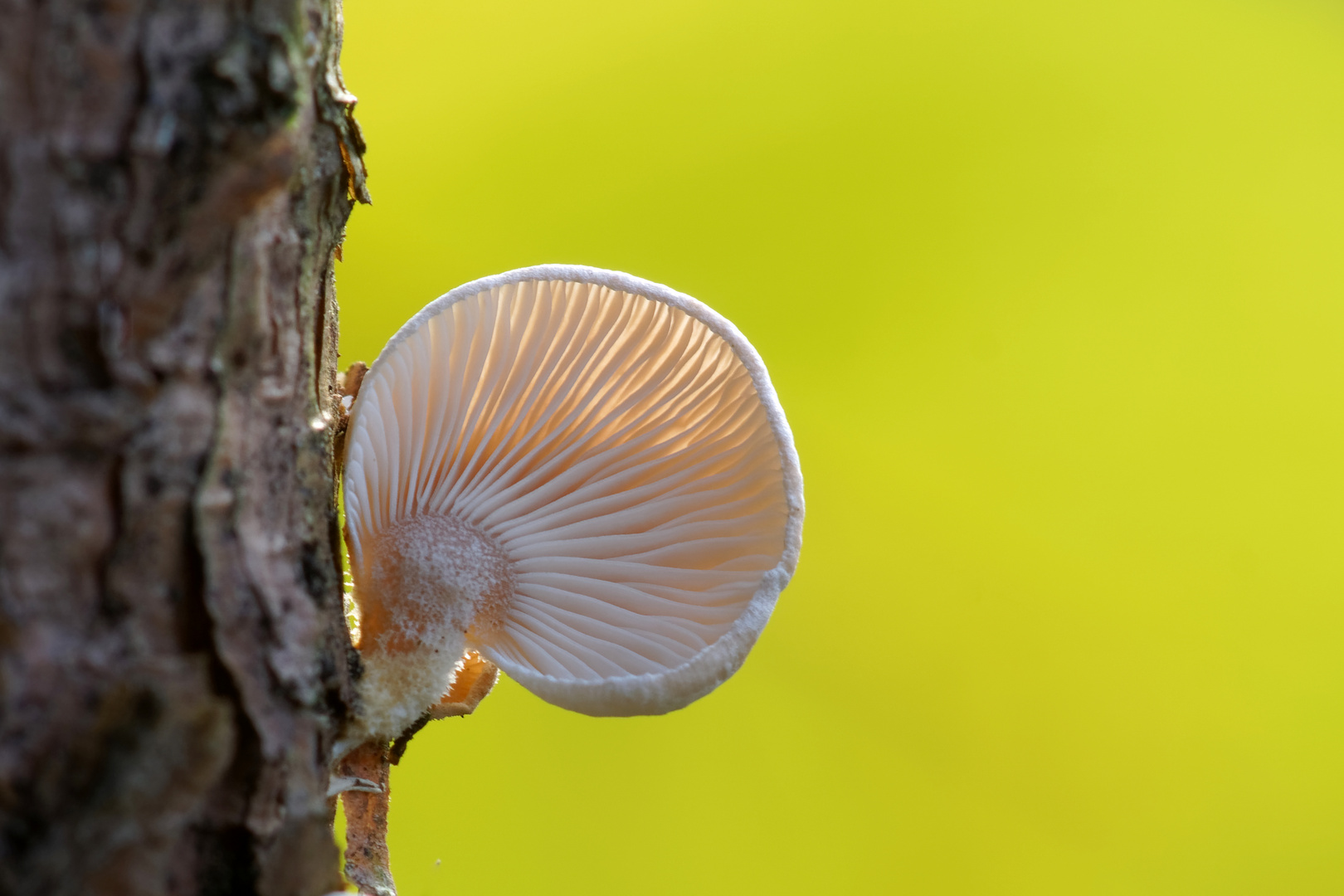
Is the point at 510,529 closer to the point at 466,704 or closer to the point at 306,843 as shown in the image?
the point at 466,704

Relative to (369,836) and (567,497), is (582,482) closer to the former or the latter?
(567,497)

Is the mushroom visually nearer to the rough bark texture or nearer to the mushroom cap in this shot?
the mushroom cap

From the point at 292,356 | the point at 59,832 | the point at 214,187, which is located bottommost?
the point at 59,832

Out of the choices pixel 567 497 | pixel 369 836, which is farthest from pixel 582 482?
pixel 369 836

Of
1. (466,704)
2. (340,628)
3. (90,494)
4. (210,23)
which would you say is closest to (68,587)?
(90,494)

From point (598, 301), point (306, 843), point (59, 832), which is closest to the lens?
point (59, 832)

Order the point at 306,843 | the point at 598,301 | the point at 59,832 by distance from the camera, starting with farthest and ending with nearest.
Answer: the point at 598,301 < the point at 306,843 < the point at 59,832
